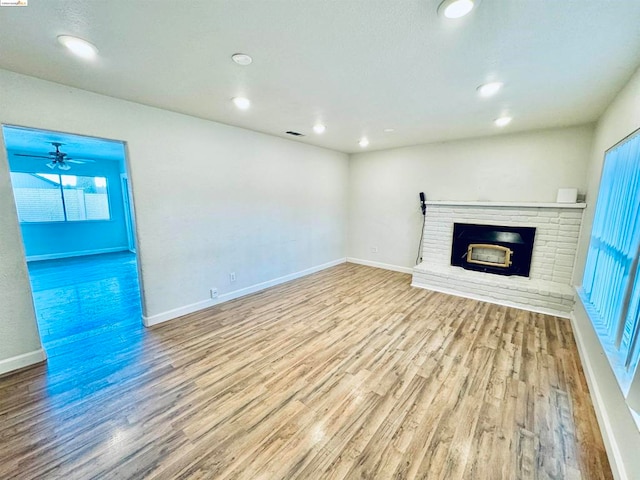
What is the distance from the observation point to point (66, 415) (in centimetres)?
179

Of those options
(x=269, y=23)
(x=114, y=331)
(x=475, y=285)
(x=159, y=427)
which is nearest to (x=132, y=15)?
(x=269, y=23)

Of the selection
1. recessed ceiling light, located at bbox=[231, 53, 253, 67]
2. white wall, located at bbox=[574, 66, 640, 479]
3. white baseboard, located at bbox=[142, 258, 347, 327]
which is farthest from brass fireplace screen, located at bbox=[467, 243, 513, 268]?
recessed ceiling light, located at bbox=[231, 53, 253, 67]

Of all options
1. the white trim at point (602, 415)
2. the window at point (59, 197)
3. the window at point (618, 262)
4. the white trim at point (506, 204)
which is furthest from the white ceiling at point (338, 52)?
the window at point (59, 197)

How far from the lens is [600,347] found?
6.48 ft

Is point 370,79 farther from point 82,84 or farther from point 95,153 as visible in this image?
point 95,153

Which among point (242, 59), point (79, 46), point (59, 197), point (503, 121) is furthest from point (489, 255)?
point (59, 197)

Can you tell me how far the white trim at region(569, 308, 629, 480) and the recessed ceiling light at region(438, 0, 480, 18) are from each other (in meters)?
2.45

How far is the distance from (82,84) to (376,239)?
195 inches

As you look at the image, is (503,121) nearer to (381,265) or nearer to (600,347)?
(600,347)

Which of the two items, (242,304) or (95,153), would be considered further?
(95,153)

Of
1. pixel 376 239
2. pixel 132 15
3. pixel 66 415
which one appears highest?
pixel 132 15

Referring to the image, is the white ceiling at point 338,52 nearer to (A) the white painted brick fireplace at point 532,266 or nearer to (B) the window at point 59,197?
(A) the white painted brick fireplace at point 532,266

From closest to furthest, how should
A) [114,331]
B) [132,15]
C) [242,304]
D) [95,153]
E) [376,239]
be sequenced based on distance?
[132,15]
[114,331]
[242,304]
[376,239]
[95,153]

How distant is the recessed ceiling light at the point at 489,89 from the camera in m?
2.22
